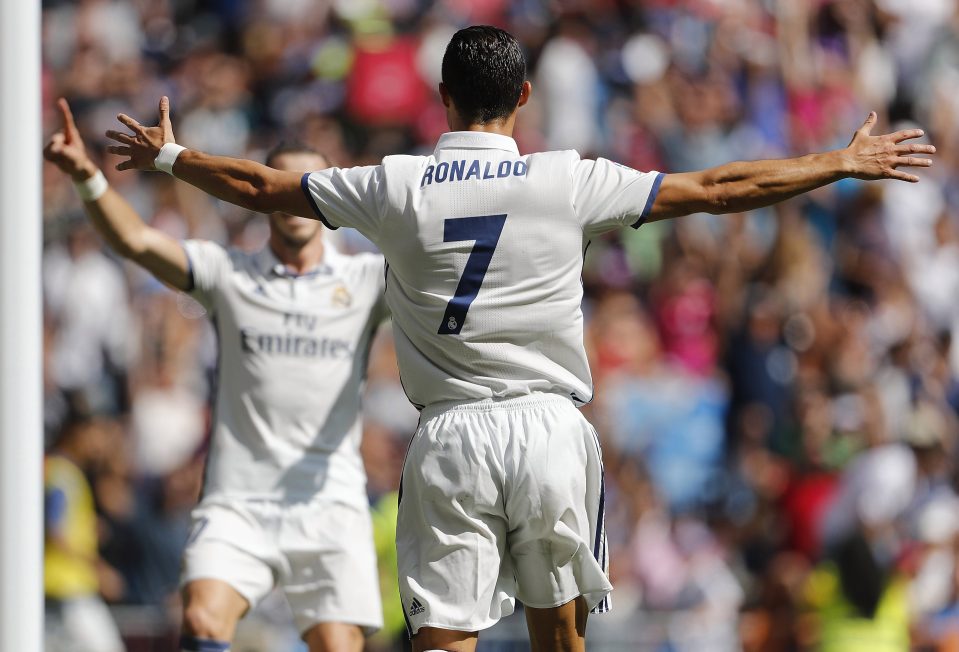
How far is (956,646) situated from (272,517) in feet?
18.7

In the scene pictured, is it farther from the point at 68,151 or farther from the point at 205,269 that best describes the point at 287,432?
the point at 68,151

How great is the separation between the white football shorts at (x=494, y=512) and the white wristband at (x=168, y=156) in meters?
1.35

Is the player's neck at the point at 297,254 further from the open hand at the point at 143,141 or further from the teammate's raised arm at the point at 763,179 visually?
the teammate's raised arm at the point at 763,179

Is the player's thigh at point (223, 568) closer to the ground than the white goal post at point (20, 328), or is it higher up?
closer to the ground

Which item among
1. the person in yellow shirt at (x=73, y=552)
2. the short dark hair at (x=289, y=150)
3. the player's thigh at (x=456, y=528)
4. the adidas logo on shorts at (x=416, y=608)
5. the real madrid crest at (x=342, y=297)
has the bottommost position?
the person in yellow shirt at (x=73, y=552)

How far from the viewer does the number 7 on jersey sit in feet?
17.4

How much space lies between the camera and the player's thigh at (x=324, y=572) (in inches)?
287

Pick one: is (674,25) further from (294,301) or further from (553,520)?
(553,520)

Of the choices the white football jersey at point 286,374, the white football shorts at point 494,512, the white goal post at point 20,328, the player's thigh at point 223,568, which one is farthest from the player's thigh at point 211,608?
the white football shorts at point 494,512

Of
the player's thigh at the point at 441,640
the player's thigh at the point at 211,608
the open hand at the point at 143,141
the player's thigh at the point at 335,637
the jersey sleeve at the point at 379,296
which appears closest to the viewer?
the player's thigh at the point at 441,640

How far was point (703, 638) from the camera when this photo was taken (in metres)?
10.7

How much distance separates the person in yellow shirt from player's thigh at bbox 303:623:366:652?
154 inches

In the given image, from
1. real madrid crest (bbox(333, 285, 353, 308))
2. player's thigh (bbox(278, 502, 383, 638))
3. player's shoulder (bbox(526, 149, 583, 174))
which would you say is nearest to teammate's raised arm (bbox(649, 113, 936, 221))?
player's shoulder (bbox(526, 149, 583, 174))

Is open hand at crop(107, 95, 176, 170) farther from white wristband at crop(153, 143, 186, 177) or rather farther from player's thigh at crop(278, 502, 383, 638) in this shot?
player's thigh at crop(278, 502, 383, 638)
